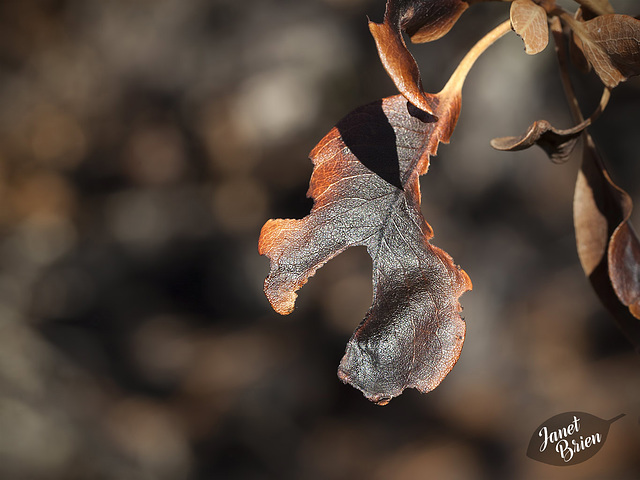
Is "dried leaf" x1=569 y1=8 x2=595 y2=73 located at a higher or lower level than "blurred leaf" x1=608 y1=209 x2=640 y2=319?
higher

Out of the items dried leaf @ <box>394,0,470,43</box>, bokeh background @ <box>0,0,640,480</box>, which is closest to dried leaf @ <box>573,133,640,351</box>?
dried leaf @ <box>394,0,470,43</box>

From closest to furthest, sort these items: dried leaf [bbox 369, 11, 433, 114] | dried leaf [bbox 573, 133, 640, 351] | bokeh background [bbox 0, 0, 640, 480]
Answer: dried leaf [bbox 369, 11, 433, 114] → dried leaf [bbox 573, 133, 640, 351] → bokeh background [bbox 0, 0, 640, 480]

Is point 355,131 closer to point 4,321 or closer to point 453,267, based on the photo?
point 453,267

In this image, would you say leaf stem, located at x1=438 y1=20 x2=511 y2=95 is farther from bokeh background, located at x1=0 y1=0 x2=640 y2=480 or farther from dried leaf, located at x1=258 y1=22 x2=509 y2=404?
bokeh background, located at x1=0 y1=0 x2=640 y2=480

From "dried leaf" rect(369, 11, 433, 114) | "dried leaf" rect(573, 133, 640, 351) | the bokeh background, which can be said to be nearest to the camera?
"dried leaf" rect(369, 11, 433, 114)

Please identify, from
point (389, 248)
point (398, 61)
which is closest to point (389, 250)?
point (389, 248)

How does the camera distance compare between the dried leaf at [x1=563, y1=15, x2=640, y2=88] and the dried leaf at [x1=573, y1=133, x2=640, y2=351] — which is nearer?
the dried leaf at [x1=563, y1=15, x2=640, y2=88]

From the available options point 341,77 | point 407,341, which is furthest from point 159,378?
point 407,341
